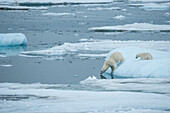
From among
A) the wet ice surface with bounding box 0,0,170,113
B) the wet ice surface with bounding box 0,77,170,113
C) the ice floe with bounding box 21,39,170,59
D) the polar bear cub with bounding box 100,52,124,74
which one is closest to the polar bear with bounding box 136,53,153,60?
the polar bear cub with bounding box 100,52,124,74

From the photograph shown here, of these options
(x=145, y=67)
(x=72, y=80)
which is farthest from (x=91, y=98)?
(x=145, y=67)

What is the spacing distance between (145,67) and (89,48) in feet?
12.9

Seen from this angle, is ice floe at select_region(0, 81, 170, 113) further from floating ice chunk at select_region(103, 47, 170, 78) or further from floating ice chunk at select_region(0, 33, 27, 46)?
floating ice chunk at select_region(0, 33, 27, 46)

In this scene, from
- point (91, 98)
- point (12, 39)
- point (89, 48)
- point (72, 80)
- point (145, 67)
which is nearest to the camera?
point (91, 98)

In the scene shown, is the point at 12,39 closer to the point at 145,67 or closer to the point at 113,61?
the point at 113,61

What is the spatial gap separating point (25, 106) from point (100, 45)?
701cm

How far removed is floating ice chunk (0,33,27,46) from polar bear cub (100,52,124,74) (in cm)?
429

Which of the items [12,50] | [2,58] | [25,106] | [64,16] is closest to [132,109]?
[25,106]

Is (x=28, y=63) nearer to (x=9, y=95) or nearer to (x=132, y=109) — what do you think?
(x=9, y=95)

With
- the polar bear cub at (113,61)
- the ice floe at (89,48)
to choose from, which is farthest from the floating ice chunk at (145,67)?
the ice floe at (89,48)

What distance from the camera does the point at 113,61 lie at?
7480mm

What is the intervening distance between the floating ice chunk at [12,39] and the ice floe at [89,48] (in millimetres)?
1110

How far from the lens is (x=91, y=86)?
593cm

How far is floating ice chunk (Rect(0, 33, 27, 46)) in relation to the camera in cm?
1138
